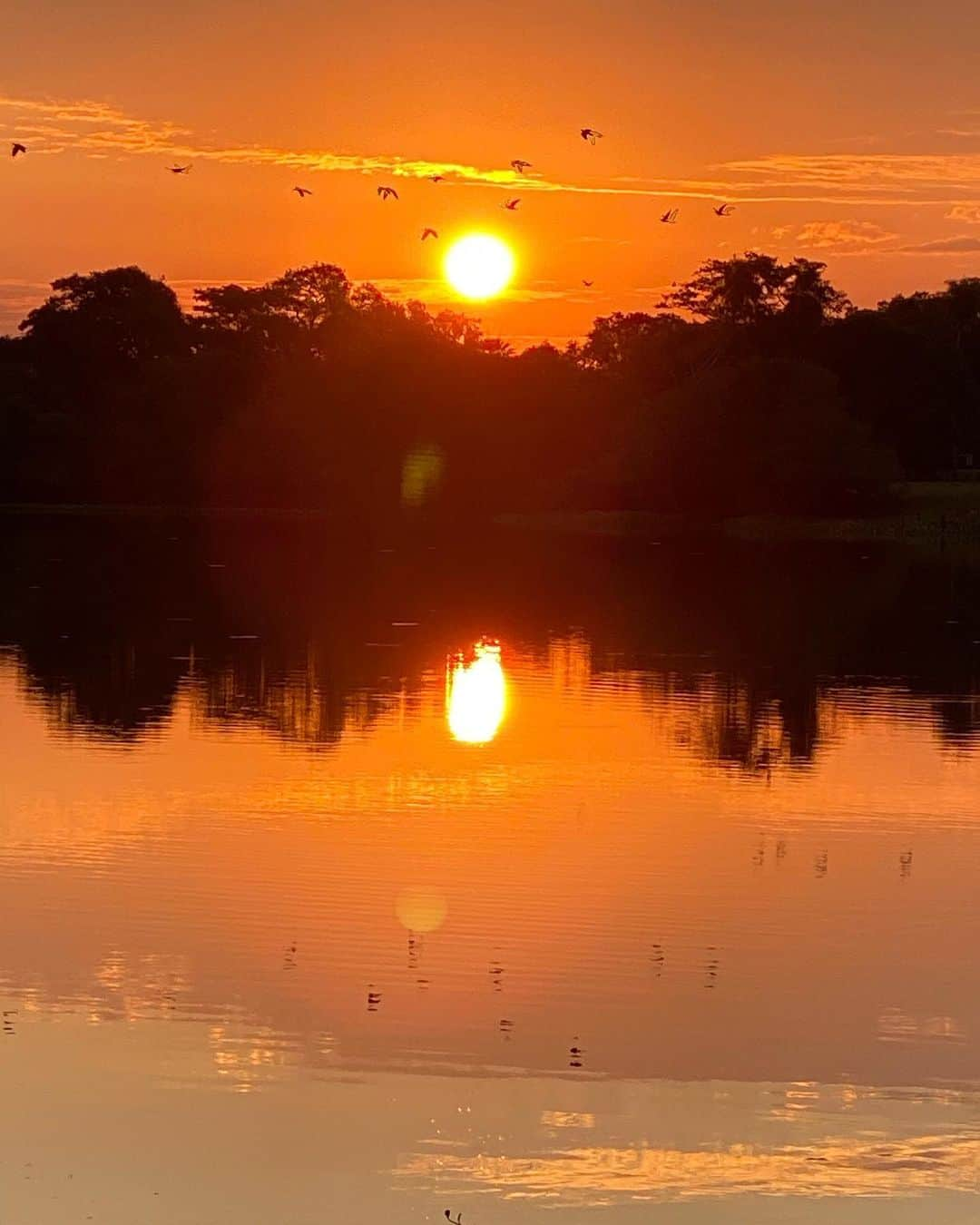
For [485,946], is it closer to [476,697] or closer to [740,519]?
[476,697]

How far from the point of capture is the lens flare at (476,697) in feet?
Result: 70.5

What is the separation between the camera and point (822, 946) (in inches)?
470

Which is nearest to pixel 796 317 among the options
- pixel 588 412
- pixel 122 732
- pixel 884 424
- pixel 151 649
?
pixel 884 424

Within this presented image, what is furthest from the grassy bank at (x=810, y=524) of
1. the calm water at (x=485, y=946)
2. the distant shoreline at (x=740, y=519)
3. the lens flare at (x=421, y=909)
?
the lens flare at (x=421, y=909)

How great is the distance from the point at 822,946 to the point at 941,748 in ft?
29.9

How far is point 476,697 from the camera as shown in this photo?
24.7m

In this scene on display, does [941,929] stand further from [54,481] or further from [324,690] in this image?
[54,481]

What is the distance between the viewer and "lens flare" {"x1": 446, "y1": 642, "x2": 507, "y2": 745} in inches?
846

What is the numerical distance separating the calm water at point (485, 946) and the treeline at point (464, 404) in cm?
6889

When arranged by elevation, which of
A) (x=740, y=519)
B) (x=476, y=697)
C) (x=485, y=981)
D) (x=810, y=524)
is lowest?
(x=485, y=981)

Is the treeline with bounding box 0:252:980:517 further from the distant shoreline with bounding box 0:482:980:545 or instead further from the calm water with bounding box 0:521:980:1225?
the calm water with bounding box 0:521:980:1225

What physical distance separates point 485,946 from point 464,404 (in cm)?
9630

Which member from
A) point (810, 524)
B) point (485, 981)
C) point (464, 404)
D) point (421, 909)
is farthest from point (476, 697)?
point (464, 404)

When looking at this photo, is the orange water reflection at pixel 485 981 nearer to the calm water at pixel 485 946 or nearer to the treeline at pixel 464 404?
the calm water at pixel 485 946
